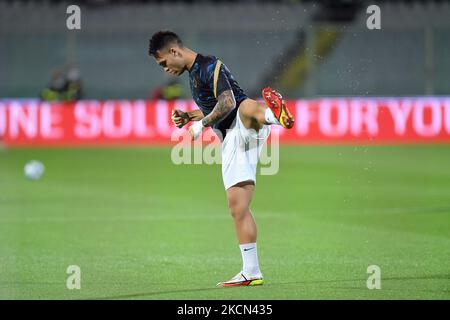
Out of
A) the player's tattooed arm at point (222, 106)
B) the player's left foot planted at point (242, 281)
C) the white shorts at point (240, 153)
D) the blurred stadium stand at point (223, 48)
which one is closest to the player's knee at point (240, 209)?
the white shorts at point (240, 153)

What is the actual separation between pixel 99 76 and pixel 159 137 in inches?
154

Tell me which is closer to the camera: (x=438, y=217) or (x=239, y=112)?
(x=239, y=112)

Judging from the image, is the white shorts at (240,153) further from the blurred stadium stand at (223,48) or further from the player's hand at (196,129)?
the blurred stadium stand at (223,48)

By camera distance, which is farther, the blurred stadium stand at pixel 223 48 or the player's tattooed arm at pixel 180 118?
the blurred stadium stand at pixel 223 48

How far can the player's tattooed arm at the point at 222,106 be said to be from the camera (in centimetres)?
852

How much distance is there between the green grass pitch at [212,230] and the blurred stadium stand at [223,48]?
7.48m

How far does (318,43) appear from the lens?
3262 cm

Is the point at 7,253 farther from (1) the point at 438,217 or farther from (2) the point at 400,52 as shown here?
(2) the point at 400,52

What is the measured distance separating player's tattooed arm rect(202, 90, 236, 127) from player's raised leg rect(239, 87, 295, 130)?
199mm

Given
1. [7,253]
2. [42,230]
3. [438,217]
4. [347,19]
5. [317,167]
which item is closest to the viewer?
[7,253]

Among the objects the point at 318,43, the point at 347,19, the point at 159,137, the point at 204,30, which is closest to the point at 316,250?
the point at 159,137

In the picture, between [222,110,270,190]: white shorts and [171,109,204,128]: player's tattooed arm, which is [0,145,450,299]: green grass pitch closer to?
[222,110,270,190]: white shorts

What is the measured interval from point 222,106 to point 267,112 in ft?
1.22

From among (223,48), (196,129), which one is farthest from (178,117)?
(223,48)
